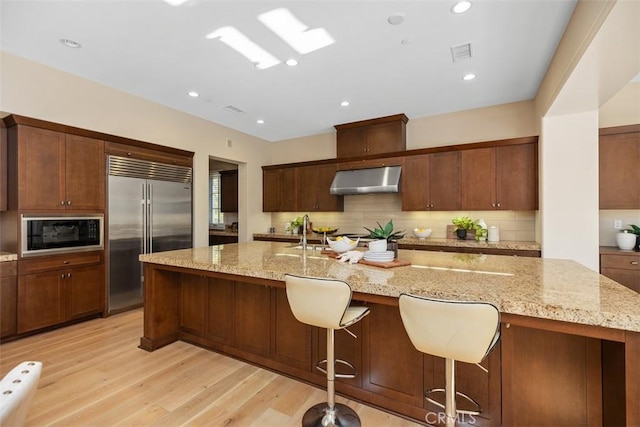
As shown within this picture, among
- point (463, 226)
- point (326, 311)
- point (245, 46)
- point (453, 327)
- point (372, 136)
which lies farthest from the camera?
point (372, 136)

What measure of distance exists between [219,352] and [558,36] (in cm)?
408

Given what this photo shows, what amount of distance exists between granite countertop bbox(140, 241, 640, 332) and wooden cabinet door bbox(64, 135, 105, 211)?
1438 millimetres

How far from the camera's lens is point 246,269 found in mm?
2064

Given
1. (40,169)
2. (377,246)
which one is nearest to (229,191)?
(40,169)

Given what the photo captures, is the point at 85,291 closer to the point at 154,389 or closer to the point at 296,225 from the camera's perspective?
the point at 154,389

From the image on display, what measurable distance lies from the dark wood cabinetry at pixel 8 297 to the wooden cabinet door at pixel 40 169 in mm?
598

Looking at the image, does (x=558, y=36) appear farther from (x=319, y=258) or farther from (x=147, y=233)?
(x=147, y=233)

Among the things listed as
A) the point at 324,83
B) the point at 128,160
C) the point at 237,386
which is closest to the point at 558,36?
the point at 324,83

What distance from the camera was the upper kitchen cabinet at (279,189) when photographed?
5.76 metres

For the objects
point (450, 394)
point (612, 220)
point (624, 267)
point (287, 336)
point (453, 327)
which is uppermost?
point (612, 220)

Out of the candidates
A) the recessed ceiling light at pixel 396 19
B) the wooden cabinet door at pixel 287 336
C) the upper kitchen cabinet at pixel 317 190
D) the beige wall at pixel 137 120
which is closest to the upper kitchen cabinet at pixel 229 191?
the beige wall at pixel 137 120

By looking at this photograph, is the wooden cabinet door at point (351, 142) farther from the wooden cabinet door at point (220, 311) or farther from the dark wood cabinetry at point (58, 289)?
the dark wood cabinetry at point (58, 289)

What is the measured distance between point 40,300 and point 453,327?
3937 mm

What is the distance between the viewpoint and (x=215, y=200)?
6848 mm
